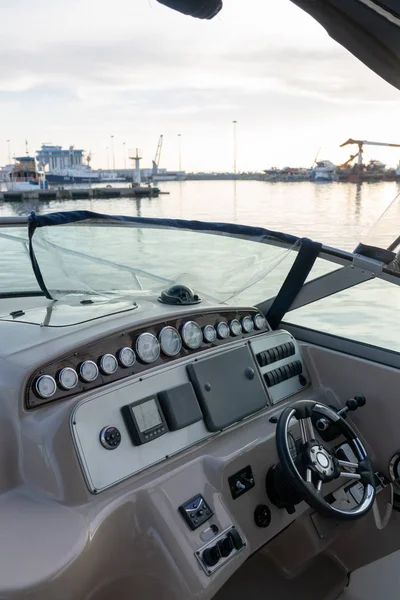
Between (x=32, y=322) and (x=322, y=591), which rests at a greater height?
(x=32, y=322)

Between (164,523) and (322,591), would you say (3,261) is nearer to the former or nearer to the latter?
(164,523)

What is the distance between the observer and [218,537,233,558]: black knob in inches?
69.0

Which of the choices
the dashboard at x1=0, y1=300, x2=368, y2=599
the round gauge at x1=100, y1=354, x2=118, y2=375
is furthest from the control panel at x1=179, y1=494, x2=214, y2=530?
the round gauge at x1=100, y1=354, x2=118, y2=375

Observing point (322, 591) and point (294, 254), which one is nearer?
point (322, 591)

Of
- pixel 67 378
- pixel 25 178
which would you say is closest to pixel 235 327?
pixel 67 378

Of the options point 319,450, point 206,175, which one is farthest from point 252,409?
point 206,175

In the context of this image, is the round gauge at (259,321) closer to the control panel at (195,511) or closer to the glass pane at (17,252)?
the control panel at (195,511)

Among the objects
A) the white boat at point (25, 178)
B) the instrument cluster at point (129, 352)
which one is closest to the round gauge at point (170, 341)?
the instrument cluster at point (129, 352)

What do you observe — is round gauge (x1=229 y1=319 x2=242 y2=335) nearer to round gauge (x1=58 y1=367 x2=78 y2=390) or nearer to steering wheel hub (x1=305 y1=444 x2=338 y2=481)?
steering wheel hub (x1=305 y1=444 x2=338 y2=481)

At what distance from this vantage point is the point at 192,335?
87.0 inches

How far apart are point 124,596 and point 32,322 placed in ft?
3.49

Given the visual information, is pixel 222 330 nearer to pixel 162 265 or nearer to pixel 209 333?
pixel 209 333

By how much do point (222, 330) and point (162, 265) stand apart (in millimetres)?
640

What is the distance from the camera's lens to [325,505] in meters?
1.69
